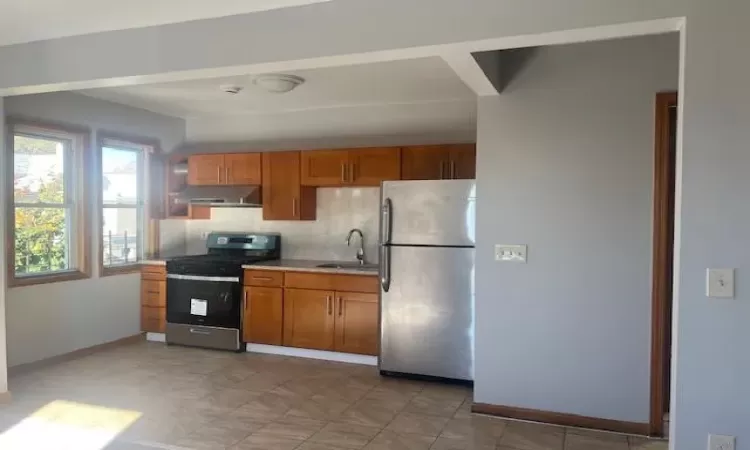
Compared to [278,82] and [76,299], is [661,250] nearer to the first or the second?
[278,82]

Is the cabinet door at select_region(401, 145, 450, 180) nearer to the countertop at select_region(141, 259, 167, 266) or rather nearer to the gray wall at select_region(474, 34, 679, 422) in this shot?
the gray wall at select_region(474, 34, 679, 422)

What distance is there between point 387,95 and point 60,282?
323 centimetres

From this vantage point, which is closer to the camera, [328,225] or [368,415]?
[368,415]

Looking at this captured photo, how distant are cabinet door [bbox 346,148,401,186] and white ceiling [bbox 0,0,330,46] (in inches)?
96.5

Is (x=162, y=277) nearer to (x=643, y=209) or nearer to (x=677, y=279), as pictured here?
(x=643, y=209)

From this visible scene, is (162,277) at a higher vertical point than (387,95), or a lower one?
lower

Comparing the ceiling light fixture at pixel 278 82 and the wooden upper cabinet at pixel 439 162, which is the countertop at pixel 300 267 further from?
the ceiling light fixture at pixel 278 82

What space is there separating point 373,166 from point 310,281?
117cm

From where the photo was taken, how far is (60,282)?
4973 millimetres

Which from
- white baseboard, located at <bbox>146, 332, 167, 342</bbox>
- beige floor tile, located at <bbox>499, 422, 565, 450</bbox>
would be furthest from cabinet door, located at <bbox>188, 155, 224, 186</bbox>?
beige floor tile, located at <bbox>499, 422, 565, 450</bbox>

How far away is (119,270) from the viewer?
563 centimetres

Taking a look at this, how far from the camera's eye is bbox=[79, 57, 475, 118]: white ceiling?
4254 mm

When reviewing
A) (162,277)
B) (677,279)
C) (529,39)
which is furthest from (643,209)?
(162,277)

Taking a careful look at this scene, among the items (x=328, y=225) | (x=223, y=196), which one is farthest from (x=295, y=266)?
(x=223, y=196)
